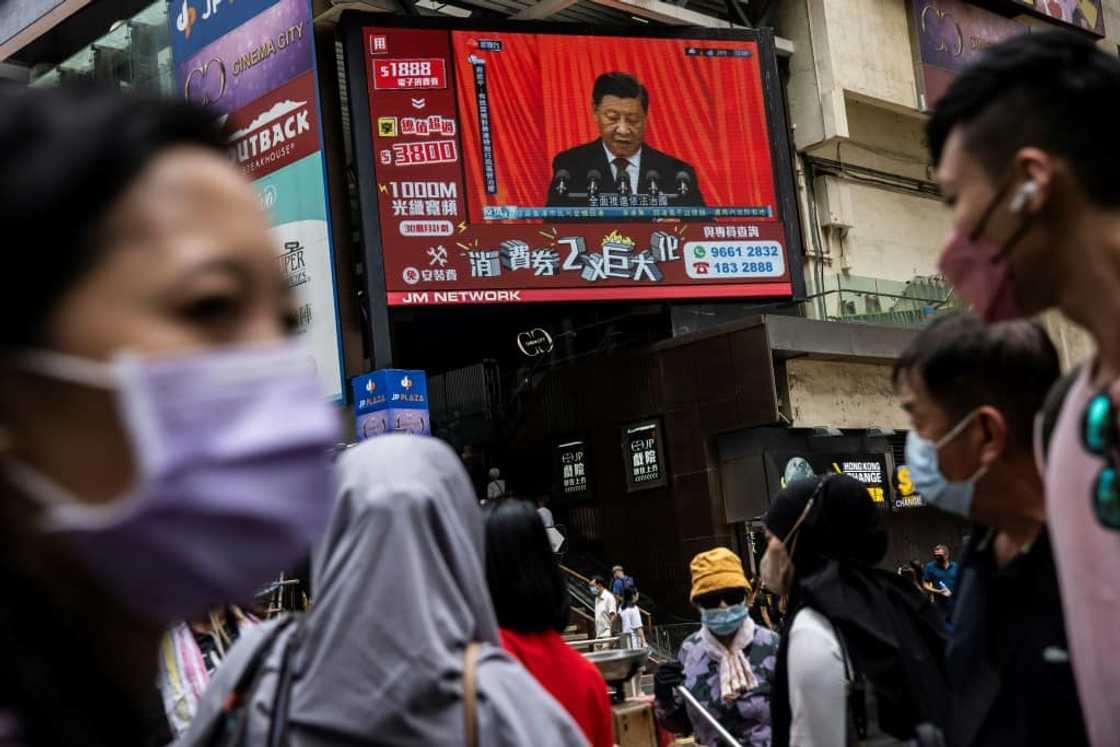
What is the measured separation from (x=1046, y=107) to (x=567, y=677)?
192cm

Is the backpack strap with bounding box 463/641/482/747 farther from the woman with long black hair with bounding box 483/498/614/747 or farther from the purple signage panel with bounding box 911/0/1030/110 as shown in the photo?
the purple signage panel with bounding box 911/0/1030/110

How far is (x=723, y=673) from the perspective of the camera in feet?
17.9

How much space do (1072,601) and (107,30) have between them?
27.1 m

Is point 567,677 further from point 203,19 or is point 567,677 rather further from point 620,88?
point 203,19

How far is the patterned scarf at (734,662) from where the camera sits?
5352 millimetres

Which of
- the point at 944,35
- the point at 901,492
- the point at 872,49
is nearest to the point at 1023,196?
the point at 901,492

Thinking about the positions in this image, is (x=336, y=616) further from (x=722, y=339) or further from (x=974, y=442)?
(x=722, y=339)

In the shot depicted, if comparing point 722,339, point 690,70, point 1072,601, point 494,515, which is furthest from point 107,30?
point 1072,601

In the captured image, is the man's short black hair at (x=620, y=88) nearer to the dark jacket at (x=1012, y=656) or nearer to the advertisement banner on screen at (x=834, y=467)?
the advertisement banner on screen at (x=834, y=467)

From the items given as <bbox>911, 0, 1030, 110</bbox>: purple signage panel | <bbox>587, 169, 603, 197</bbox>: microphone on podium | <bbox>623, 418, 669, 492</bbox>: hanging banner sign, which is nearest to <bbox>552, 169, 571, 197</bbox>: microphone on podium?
<bbox>587, 169, 603, 197</bbox>: microphone on podium

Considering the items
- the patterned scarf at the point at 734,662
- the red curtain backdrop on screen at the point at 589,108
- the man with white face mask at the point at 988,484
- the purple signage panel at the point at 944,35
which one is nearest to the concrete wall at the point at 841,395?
the red curtain backdrop on screen at the point at 589,108

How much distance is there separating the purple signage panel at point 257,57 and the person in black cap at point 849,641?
1931cm

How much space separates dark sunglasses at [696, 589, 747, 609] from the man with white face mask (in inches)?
105

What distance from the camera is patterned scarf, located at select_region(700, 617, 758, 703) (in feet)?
17.6
